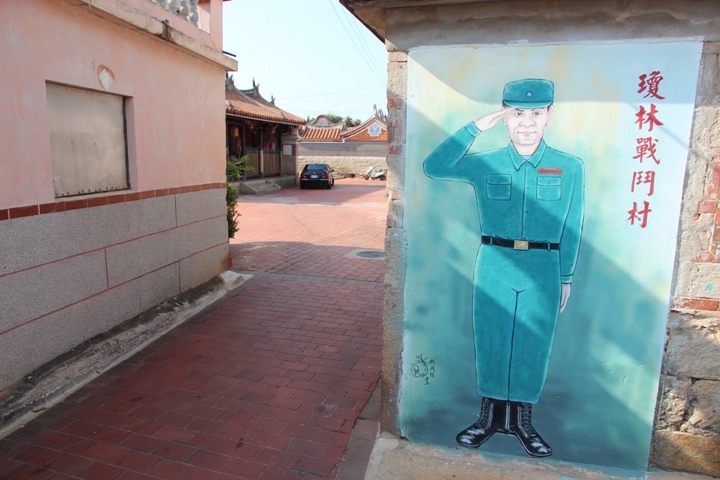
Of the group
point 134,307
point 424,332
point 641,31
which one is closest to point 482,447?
point 424,332

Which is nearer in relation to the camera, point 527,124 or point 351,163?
point 527,124

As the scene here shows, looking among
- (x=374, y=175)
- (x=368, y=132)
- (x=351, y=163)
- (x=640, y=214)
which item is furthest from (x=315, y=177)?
(x=640, y=214)

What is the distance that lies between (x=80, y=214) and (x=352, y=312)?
129 inches

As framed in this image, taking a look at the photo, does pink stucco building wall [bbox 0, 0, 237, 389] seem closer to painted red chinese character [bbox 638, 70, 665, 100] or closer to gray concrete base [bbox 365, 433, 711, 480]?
gray concrete base [bbox 365, 433, 711, 480]

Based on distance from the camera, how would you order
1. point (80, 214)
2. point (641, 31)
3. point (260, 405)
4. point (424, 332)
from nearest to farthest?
point (641, 31), point (424, 332), point (260, 405), point (80, 214)

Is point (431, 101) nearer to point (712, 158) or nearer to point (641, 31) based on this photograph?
point (641, 31)

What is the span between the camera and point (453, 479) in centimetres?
319

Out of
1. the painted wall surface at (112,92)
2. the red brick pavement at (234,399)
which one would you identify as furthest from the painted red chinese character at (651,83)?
the painted wall surface at (112,92)

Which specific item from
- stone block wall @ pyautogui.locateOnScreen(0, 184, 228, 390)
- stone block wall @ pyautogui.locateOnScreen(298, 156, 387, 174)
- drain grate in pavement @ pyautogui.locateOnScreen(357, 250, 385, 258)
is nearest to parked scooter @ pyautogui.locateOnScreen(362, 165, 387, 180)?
stone block wall @ pyautogui.locateOnScreen(298, 156, 387, 174)

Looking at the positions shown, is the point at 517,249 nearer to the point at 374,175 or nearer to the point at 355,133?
the point at 374,175

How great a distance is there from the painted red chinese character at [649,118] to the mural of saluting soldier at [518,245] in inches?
15.9

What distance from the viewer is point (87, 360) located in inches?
180

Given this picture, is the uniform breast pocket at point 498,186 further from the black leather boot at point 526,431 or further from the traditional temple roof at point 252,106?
the traditional temple roof at point 252,106

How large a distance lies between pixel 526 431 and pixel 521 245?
1261mm
